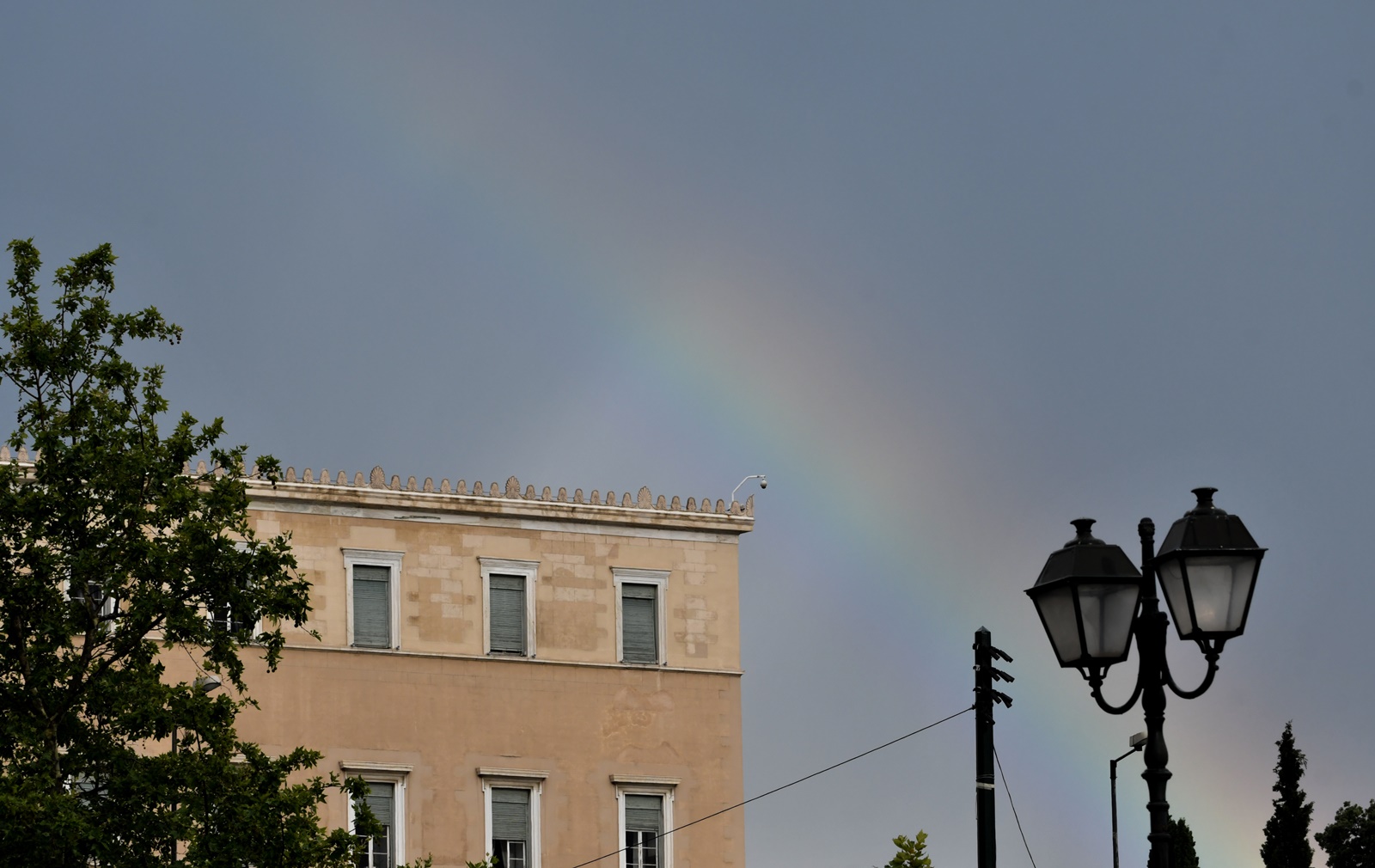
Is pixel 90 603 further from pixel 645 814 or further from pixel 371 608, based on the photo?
pixel 645 814

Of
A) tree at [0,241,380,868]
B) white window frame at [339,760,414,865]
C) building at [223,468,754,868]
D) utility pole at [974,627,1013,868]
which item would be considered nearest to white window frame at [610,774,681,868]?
building at [223,468,754,868]

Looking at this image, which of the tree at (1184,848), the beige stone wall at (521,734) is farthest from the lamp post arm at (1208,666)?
the tree at (1184,848)

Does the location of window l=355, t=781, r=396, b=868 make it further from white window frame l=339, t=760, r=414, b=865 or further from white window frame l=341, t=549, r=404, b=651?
white window frame l=341, t=549, r=404, b=651

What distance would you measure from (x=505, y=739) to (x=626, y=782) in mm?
2318

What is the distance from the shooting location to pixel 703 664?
40406mm

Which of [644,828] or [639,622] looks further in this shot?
[639,622]

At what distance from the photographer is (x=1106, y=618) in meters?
11.7

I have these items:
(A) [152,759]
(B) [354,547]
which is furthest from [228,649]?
(B) [354,547]

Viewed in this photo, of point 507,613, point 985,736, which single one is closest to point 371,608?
point 507,613

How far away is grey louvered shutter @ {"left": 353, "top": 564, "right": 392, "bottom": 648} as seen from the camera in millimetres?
38656

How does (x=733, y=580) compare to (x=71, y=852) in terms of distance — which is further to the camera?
(x=733, y=580)

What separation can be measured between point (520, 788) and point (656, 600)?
4.30 metres

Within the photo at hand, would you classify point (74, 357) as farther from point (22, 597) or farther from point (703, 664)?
point (703, 664)

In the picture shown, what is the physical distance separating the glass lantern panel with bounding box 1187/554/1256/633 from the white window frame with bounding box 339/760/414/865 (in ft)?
91.0
